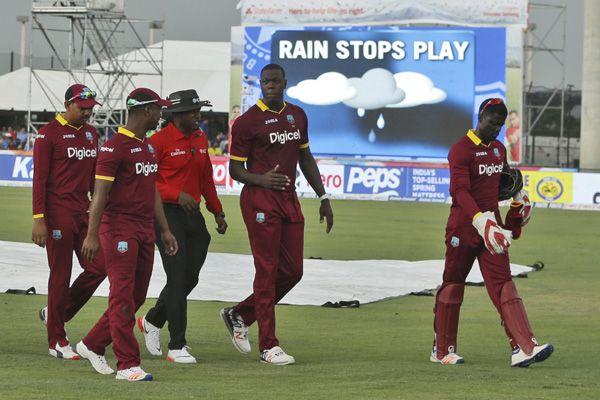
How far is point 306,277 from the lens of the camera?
17.1 meters

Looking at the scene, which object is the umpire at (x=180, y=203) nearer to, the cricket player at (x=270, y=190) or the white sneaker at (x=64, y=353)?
the cricket player at (x=270, y=190)

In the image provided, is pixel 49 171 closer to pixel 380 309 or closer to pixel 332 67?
pixel 380 309

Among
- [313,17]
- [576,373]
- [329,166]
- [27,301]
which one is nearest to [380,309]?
[27,301]

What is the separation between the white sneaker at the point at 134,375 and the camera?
9.06m

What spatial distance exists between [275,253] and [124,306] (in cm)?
166

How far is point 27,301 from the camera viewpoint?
46.4 feet

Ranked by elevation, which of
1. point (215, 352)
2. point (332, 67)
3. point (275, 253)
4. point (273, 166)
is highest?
point (332, 67)

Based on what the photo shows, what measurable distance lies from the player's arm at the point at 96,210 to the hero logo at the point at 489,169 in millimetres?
2923

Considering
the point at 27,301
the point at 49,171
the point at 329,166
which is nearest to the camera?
the point at 49,171

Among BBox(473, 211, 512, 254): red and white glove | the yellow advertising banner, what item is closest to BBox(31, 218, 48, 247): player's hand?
BBox(473, 211, 512, 254): red and white glove

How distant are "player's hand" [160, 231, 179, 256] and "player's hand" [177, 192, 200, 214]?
0.92 meters

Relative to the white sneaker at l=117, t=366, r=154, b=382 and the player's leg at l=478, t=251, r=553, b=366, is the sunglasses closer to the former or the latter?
the white sneaker at l=117, t=366, r=154, b=382

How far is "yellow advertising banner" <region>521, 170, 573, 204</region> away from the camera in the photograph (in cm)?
3753

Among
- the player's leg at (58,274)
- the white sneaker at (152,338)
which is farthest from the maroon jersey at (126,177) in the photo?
the white sneaker at (152,338)
